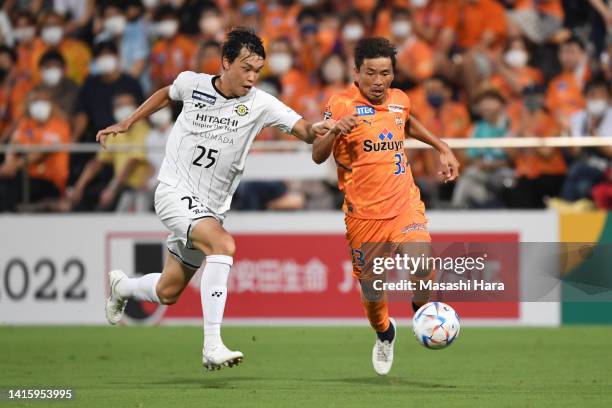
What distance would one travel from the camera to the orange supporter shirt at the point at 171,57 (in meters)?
18.1

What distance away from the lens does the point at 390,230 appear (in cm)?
991

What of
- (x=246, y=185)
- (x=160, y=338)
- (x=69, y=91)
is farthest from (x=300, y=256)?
(x=69, y=91)

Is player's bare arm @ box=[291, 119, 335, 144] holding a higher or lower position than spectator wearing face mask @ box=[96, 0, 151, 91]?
lower

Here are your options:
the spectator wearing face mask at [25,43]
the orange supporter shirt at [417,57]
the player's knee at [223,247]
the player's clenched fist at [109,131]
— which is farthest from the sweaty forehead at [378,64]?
the spectator wearing face mask at [25,43]

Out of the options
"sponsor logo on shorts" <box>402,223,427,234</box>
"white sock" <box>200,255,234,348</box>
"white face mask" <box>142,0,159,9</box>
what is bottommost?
"white sock" <box>200,255,234,348</box>

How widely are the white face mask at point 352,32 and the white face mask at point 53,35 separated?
4814 mm

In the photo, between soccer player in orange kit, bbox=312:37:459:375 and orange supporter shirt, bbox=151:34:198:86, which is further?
orange supporter shirt, bbox=151:34:198:86

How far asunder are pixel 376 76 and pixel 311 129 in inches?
28.4

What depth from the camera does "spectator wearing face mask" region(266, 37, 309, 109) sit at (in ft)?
55.1

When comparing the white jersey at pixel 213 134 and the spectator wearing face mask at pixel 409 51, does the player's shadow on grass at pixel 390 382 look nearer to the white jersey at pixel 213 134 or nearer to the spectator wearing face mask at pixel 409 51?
the white jersey at pixel 213 134

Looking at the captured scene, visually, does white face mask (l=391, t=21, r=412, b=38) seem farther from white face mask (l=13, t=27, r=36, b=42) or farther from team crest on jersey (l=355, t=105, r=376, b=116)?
team crest on jersey (l=355, t=105, r=376, b=116)

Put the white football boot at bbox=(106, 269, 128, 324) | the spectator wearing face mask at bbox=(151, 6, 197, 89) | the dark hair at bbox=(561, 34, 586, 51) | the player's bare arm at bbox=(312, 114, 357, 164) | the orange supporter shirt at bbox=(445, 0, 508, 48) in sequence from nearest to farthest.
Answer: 1. the player's bare arm at bbox=(312, 114, 357, 164)
2. the white football boot at bbox=(106, 269, 128, 324)
3. the dark hair at bbox=(561, 34, 586, 51)
4. the orange supporter shirt at bbox=(445, 0, 508, 48)
5. the spectator wearing face mask at bbox=(151, 6, 197, 89)

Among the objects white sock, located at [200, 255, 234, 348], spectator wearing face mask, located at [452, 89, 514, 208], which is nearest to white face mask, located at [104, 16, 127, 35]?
spectator wearing face mask, located at [452, 89, 514, 208]

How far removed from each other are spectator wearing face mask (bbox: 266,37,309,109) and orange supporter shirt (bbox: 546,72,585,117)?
3369mm
